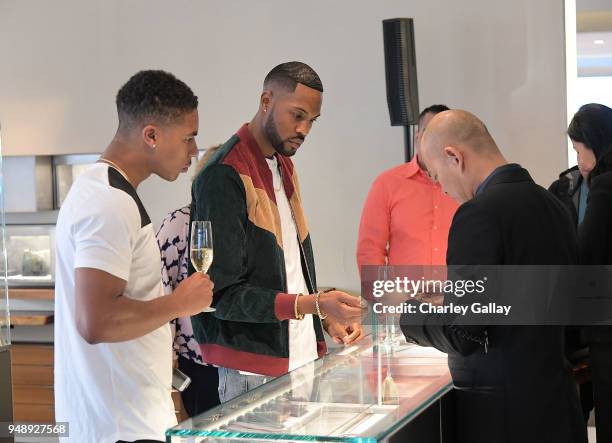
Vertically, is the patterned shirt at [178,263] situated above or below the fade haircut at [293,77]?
below

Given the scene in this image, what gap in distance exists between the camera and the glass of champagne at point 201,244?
2.40m

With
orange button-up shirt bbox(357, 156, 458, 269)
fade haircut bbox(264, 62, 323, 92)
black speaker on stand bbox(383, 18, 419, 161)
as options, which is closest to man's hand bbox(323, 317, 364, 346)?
fade haircut bbox(264, 62, 323, 92)

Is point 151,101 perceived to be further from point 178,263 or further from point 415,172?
point 415,172

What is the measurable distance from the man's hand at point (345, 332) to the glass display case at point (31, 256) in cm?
368

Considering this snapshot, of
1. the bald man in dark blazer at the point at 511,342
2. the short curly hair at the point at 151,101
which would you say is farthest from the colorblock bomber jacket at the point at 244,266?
the bald man in dark blazer at the point at 511,342

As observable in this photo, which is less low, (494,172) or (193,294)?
(494,172)

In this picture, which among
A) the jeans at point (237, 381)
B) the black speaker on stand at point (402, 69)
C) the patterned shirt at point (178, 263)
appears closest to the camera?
the jeans at point (237, 381)

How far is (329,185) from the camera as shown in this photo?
5.70m

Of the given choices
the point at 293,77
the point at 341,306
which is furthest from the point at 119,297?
the point at 293,77

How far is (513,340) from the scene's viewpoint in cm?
223

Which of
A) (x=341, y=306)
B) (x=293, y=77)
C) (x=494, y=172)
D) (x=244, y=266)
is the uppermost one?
(x=293, y=77)

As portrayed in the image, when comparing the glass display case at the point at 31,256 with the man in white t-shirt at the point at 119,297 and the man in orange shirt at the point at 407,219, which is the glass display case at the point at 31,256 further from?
the man in white t-shirt at the point at 119,297

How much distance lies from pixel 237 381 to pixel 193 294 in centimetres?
54

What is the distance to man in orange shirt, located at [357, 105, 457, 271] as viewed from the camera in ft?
14.1
